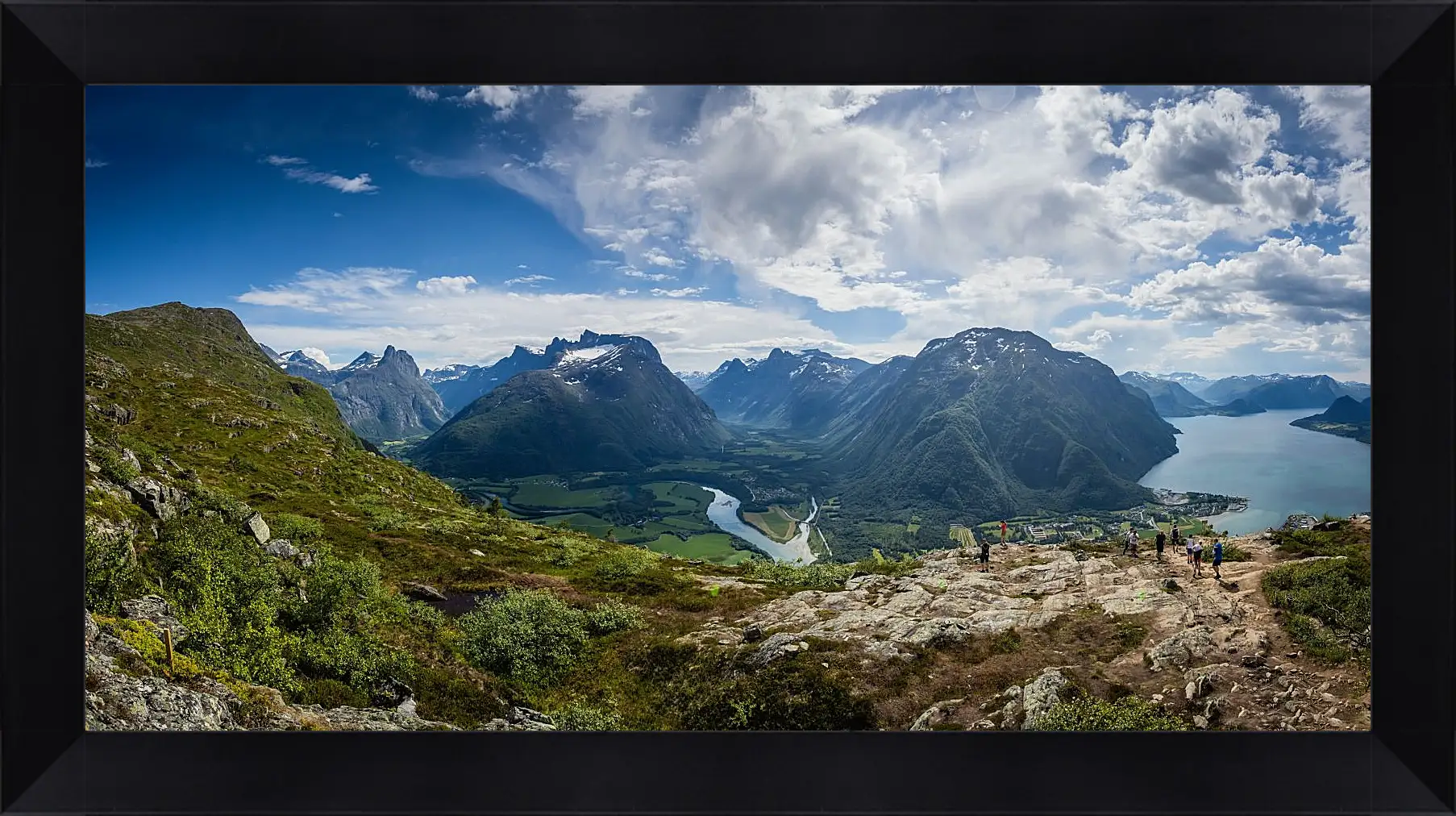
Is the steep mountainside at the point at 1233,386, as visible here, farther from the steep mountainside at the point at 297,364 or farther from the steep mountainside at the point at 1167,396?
the steep mountainside at the point at 297,364

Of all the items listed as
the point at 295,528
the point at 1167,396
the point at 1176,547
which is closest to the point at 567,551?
the point at 295,528

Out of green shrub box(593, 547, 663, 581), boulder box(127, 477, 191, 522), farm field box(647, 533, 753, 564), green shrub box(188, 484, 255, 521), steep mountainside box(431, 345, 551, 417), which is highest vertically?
steep mountainside box(431, 345, 551, 417)

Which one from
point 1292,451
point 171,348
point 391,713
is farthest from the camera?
point 171,348

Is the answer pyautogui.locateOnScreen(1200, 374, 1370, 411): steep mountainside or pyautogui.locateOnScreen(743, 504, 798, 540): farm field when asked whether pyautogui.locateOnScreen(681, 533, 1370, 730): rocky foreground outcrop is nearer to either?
pyautogui.locateOnScreen(1200, 374, 1370, 411): steep mountainside

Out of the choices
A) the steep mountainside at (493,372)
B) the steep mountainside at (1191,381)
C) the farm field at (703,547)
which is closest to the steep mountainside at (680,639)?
the steep mountainside at (1191,381)

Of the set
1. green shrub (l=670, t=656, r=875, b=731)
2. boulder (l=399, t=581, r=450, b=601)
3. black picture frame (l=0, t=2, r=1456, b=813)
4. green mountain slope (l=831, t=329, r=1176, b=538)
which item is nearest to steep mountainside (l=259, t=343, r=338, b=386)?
boulder (l=399, t=581, r=450, b=601)
